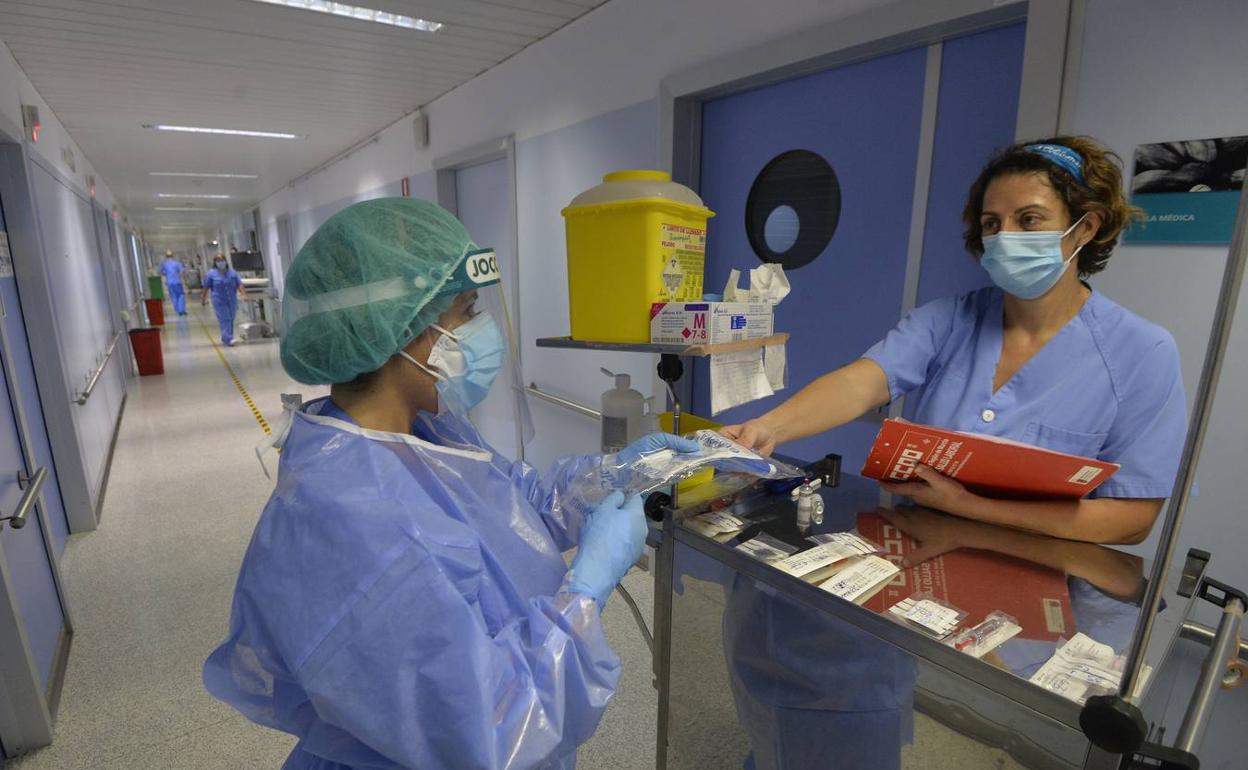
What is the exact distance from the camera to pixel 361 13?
9.21ft

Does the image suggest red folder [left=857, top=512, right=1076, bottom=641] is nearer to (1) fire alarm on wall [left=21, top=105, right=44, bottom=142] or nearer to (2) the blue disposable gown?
(2) the blue disposable gown

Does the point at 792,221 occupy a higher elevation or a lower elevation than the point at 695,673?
higher

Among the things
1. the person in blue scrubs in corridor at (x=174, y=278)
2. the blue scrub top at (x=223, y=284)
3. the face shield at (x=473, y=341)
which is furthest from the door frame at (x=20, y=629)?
the person in blue scrubs in corridor at (x=174, y=278)

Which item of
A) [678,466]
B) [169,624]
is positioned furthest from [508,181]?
[678,466]

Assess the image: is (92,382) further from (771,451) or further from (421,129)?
(771,451)

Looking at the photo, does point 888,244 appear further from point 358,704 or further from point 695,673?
point 358,704

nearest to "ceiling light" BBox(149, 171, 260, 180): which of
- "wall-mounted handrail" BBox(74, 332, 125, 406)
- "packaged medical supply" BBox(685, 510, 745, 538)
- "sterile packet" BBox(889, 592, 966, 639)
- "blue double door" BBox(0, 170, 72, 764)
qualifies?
"wall-mounted handrail" BBox(74, 332, 125, 406)

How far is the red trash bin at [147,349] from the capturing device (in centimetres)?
731

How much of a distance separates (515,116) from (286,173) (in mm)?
6255

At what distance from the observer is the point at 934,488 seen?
1.09m

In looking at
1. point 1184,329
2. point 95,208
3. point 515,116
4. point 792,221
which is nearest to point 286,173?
point 95,208

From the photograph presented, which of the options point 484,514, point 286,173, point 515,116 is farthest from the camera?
point 286,173

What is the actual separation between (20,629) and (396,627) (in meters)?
1.89

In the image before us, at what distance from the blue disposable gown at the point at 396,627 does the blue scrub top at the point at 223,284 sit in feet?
34.2
